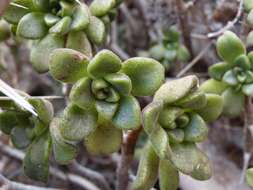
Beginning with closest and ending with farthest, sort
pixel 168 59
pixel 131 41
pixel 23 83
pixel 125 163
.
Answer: pixel 125 163
pixel 168 59
pixel 131 41
pixel 23 83

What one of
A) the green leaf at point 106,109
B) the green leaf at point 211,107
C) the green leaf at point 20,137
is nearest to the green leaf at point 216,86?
the green leaf at point 211,107

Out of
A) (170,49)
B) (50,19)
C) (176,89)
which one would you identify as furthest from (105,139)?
(170,49)

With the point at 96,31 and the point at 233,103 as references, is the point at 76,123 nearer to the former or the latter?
the point at 96,31

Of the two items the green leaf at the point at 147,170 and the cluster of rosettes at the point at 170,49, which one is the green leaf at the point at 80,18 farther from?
the cluster of rosettes at the point at 170,49

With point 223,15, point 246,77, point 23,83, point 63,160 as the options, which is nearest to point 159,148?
point 63,160

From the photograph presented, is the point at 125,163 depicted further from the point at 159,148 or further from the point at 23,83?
the point at 23,83

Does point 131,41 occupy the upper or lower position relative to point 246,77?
lower
